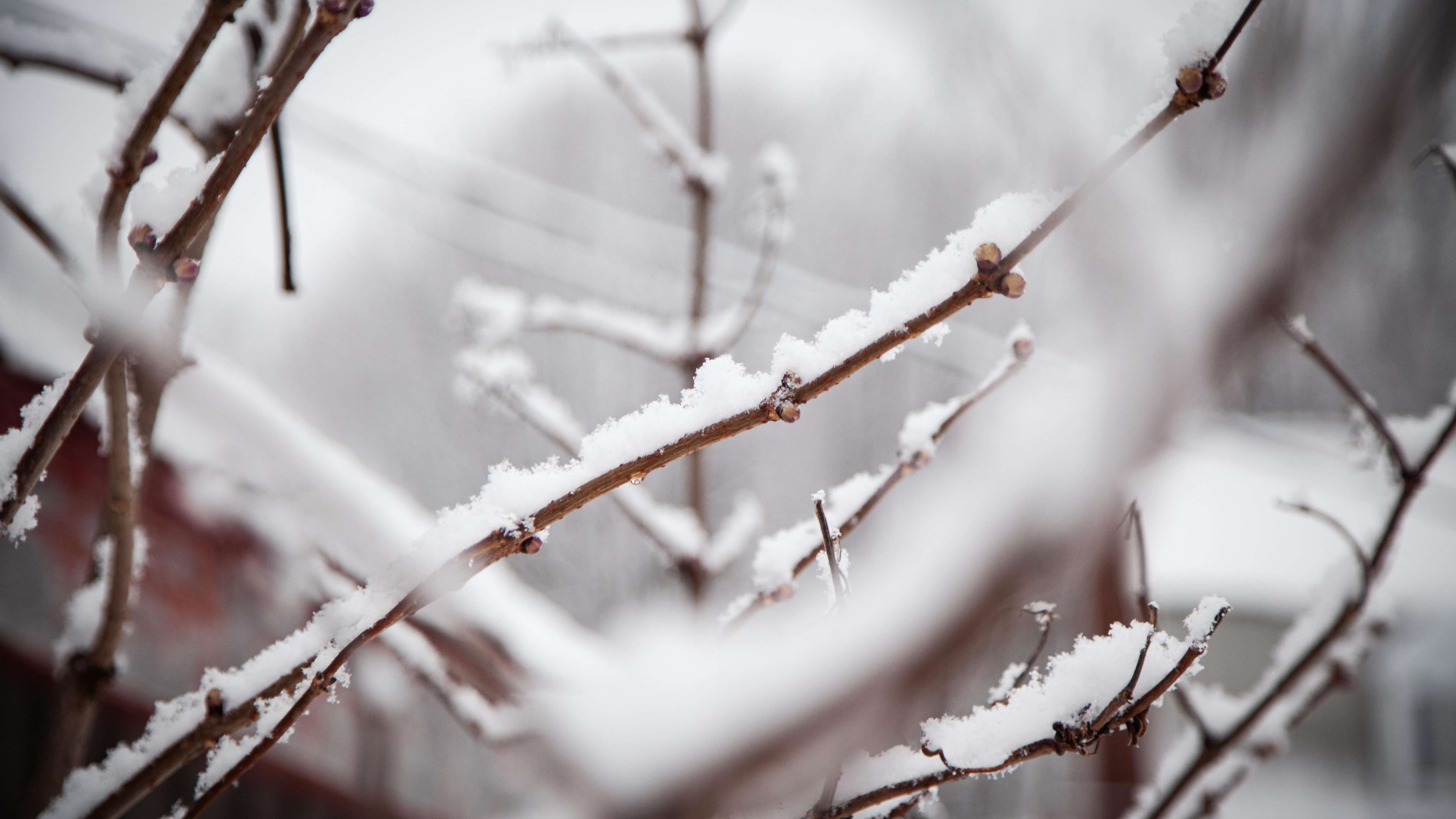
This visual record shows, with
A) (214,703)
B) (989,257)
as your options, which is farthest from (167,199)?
(989,257)

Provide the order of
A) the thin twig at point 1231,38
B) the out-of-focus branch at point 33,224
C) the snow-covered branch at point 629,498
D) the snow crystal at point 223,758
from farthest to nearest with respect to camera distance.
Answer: the snow-covered branch at point 629,498 < the out-of-focus branch at point 33,224 < the snow crystal at point 223,758 < the thin twig at point 1231,38

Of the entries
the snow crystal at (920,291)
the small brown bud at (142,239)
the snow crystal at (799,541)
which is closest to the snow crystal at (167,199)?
the small brown bud at (142,239)

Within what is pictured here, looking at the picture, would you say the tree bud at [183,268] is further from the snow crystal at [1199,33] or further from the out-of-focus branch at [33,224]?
the snow crystal at [1199,33]

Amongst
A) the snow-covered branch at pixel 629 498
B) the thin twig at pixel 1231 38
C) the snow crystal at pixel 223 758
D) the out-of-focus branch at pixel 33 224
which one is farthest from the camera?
the snow-covered branch at pixel 629 498

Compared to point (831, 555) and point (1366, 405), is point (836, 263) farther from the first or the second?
point (831, 555)

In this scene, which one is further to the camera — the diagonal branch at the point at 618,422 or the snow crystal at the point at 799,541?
the snow crystal at the point at 799,541

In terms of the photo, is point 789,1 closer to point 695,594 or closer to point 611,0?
point 611,0

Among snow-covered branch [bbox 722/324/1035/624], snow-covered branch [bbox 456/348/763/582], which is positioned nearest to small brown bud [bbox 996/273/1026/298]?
snow-covered branch [bbox 722/324/1035/624]
